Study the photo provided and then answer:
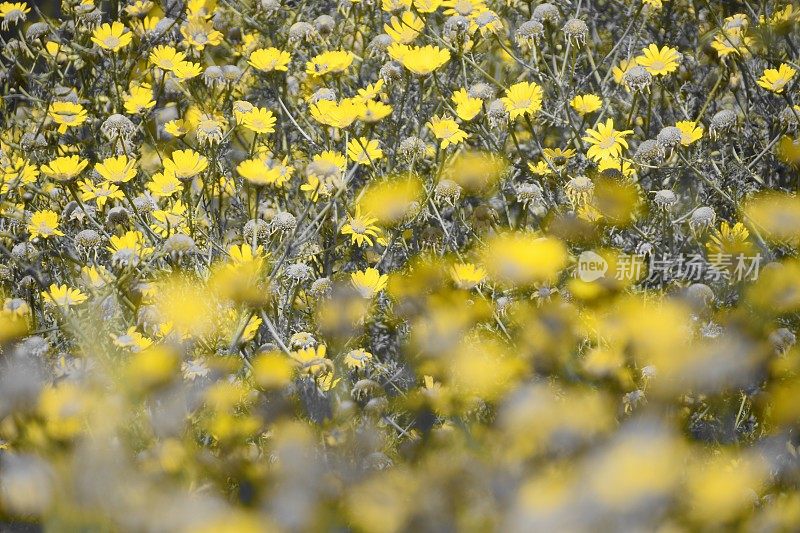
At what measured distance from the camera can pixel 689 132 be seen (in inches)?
83.4

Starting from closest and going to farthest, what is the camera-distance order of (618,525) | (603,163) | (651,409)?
(618,525) → (651,409) → (603,163)

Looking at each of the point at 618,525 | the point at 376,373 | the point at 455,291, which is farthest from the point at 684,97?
the point at 618,525

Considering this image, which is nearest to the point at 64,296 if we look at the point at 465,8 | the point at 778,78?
the point at 465,8

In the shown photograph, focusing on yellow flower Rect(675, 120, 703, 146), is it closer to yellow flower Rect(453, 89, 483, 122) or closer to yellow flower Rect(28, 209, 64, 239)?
yellow flower Rect(453, 89, 483, 122)

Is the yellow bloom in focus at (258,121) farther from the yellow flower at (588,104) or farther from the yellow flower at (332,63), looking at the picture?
the yellow flower at (588,104)

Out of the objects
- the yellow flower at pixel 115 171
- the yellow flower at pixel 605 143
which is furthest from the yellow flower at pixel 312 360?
the yellow flower at pixel 605 143

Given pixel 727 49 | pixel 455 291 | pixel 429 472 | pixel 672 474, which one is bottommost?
pixel 455 291

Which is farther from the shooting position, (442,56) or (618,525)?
(442,56)

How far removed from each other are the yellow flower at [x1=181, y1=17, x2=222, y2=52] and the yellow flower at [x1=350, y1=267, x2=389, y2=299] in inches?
37.3

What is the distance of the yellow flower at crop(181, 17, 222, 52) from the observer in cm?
257

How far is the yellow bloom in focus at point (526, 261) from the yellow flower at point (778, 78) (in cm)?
64

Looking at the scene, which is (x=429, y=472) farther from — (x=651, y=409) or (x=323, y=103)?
(x=323, y=103)

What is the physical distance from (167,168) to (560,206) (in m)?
0.98

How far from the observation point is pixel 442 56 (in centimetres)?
215
